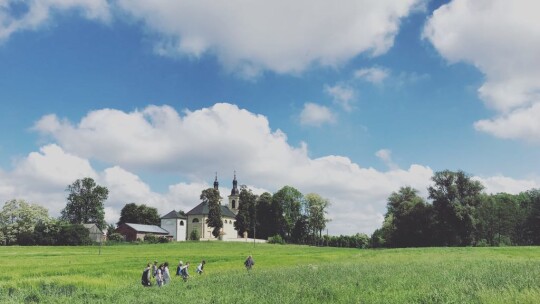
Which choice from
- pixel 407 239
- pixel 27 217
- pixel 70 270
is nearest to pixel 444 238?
pixel 407 239

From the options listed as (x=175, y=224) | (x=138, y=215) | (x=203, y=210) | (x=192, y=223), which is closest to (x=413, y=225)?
(x=203, y=210)

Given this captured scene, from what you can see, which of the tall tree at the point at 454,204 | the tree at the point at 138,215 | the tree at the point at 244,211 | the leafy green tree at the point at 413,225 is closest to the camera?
the tall tree at the point at 454,204

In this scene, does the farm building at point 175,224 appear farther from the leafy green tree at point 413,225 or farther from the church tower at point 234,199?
the leafy green tree at point 413,225

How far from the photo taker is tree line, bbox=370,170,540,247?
102 metres

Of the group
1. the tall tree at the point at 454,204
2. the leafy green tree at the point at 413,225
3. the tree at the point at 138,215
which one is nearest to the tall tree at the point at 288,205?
the leafy green tree at the point at 413,225

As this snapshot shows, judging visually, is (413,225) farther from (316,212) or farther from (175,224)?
(175,224)

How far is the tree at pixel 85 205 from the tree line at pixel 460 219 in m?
94.5

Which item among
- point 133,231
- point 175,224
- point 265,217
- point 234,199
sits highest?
point 234,199

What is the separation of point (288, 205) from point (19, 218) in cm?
8028

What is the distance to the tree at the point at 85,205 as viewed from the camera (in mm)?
153250

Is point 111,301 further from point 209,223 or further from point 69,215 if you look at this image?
point 69,215

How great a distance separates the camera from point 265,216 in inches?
5925

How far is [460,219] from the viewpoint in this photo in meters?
99.3

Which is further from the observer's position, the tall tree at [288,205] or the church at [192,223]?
the church at [192,223]
